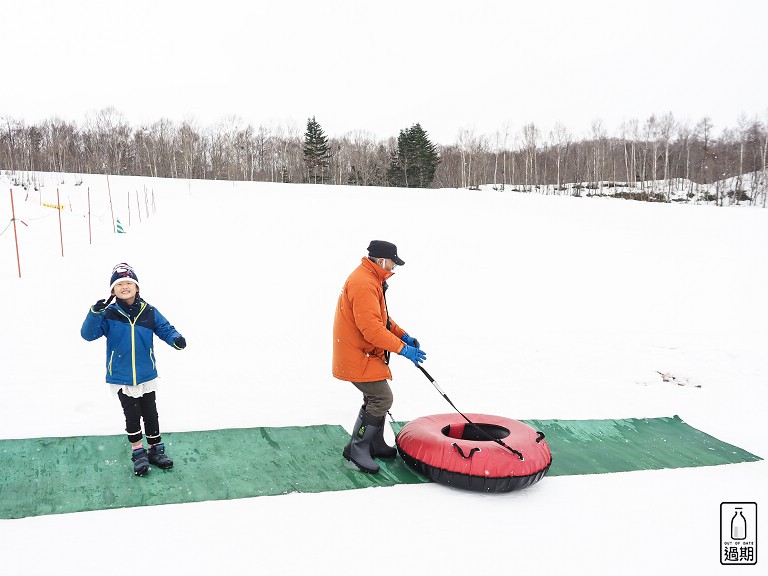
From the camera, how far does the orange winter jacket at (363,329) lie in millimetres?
3512

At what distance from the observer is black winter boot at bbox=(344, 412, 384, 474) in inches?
149

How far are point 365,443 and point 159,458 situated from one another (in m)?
1.46

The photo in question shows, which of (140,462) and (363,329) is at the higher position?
(363,329)

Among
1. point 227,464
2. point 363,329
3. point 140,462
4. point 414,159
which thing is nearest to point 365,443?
point 363,329

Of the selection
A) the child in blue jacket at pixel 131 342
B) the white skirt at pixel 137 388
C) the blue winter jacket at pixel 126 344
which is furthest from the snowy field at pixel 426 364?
the blue winter jacket at pixel 126 344

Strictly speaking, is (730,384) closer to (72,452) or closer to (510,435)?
(510,435)

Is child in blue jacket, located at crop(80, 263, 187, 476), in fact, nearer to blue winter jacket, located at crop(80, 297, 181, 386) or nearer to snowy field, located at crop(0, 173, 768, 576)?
blue winter jacket, located at crop(80, 297, 181, 386)

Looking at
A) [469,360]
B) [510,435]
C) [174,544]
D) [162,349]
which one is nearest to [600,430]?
[510,435]

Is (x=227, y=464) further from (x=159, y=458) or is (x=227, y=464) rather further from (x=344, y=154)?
(x=344, y=154)

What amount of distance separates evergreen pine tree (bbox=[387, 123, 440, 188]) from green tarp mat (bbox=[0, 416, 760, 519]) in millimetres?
40025

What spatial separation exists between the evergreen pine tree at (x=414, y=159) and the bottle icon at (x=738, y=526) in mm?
41478

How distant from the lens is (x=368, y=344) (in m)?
3.69

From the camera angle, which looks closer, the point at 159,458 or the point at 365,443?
the point at 159,458

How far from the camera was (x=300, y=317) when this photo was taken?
877 centimetres
